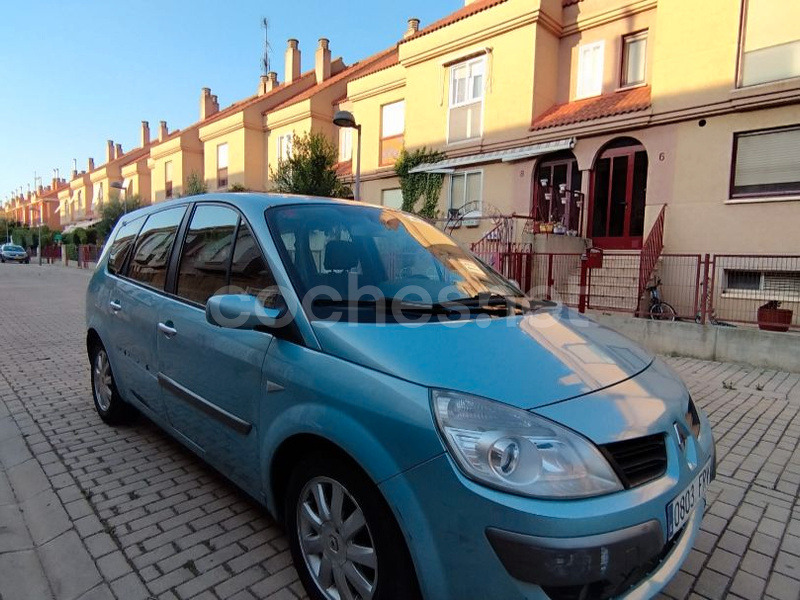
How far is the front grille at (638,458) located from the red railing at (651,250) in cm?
823

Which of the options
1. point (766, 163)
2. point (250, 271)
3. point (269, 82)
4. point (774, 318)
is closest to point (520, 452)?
point (250, 271)

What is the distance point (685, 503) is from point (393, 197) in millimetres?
17150

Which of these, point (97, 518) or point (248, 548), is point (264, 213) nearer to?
point (248, 548)

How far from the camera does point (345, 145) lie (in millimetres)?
21766


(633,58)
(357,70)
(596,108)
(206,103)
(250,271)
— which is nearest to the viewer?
(250,271)

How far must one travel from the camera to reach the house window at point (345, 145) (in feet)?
70.1

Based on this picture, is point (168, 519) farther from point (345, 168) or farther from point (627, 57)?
point (345, 168)

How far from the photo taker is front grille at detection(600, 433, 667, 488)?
1.63 metres

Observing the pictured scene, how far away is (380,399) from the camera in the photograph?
5.62 feet

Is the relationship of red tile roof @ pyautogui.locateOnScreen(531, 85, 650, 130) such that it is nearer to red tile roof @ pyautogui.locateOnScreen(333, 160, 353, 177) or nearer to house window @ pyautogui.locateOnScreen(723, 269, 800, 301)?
house window @ pyautogui.locateOnScreen(723, 269, 800, 301)

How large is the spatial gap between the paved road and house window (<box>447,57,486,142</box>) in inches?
489

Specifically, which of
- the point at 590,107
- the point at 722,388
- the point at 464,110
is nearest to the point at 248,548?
the point at 722,388

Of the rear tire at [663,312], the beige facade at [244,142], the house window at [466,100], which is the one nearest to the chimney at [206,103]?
the beige facade at [244,142]

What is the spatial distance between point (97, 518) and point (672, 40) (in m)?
13.6
